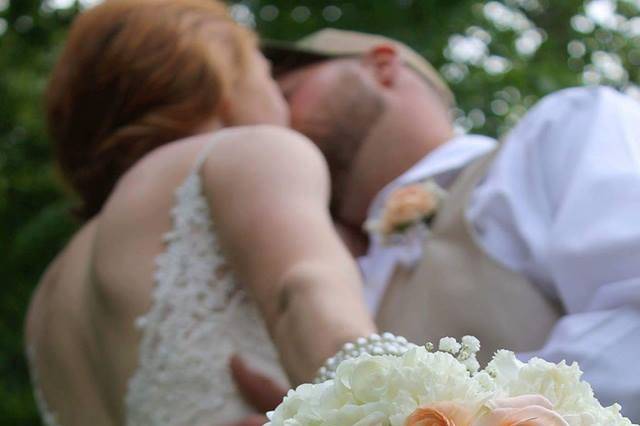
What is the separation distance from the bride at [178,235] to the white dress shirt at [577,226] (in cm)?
60

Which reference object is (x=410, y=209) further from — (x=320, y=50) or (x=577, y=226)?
(x=320, y=50)

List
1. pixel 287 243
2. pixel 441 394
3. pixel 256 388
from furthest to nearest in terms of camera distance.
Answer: pixel 256 388 < pixel 287 243 < pixel 441 394

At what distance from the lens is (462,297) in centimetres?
287

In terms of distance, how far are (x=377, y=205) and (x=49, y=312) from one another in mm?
1200

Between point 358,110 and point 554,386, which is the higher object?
point 554,386

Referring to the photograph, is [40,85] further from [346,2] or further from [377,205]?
[377,205]

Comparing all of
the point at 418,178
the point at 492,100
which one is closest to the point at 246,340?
the point at 418,178

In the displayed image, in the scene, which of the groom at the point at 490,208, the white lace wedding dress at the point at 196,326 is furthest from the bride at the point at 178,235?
the groom at the point at 490,208

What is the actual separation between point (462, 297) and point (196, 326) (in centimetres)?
81

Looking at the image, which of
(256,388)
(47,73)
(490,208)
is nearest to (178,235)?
(256,388)

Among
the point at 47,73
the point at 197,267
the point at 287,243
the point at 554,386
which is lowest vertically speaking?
the point at 47,73

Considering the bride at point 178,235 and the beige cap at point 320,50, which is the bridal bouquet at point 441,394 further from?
the beige cap at point 320,50

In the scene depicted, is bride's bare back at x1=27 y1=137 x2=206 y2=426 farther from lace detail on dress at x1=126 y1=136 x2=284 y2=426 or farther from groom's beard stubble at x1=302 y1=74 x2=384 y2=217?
groom's beard stubble at x1=302 y1=74 x2=384 y2=217

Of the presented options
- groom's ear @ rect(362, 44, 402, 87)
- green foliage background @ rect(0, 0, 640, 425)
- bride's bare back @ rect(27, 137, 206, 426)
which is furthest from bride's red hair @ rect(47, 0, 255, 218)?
green foliage background @ rect(0, 0, 640, 425)
